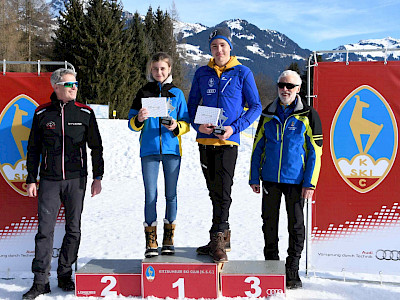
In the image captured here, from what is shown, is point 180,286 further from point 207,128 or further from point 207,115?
point 207,115

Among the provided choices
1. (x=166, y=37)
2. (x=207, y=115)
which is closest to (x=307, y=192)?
(x=207, y=115)

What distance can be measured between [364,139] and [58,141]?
2.87 metres

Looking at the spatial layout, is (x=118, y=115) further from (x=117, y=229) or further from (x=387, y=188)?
(x=387, y=188)

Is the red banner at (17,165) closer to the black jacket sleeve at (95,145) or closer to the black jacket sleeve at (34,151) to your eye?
the black jacket sleeve at (34,151)

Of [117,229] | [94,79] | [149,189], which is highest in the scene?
[94,79]

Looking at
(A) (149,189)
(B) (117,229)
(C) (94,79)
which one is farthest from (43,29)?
(A) (149,189)

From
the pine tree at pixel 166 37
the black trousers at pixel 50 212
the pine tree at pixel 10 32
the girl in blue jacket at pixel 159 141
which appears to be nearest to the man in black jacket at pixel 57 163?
the black trousers at pixel 50 212

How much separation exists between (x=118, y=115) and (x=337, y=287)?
1040 inches

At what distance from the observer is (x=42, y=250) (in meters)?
3.68

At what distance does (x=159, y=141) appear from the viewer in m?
3.69

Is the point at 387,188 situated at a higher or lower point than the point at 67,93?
lower

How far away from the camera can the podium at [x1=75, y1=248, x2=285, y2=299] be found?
11.5ft

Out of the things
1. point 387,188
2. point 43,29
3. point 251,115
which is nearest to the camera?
point 251,115

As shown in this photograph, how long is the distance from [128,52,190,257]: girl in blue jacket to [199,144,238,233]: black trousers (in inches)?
10.8
